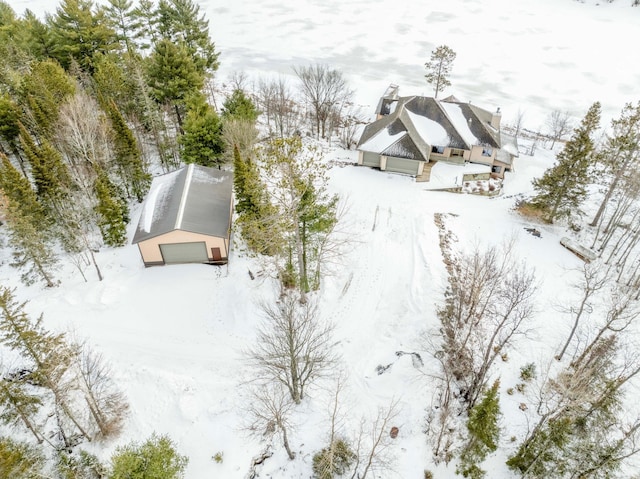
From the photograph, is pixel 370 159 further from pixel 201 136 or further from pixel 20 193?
pixel 20 193

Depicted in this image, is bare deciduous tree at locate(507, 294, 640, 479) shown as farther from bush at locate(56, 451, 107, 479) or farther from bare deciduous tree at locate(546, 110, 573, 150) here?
bare deciduous tree at locate(546, 110, 573, 150)

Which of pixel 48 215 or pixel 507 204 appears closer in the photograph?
pixel 48 215

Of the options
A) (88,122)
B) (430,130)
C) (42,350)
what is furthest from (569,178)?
(88,122)

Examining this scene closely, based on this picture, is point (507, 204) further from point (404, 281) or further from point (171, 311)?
point (171, 311)

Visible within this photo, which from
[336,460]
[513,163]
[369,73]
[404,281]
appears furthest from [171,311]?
[369,73]

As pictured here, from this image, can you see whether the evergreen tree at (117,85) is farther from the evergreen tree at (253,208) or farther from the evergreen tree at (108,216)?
the evergreen tree at (253,208)
